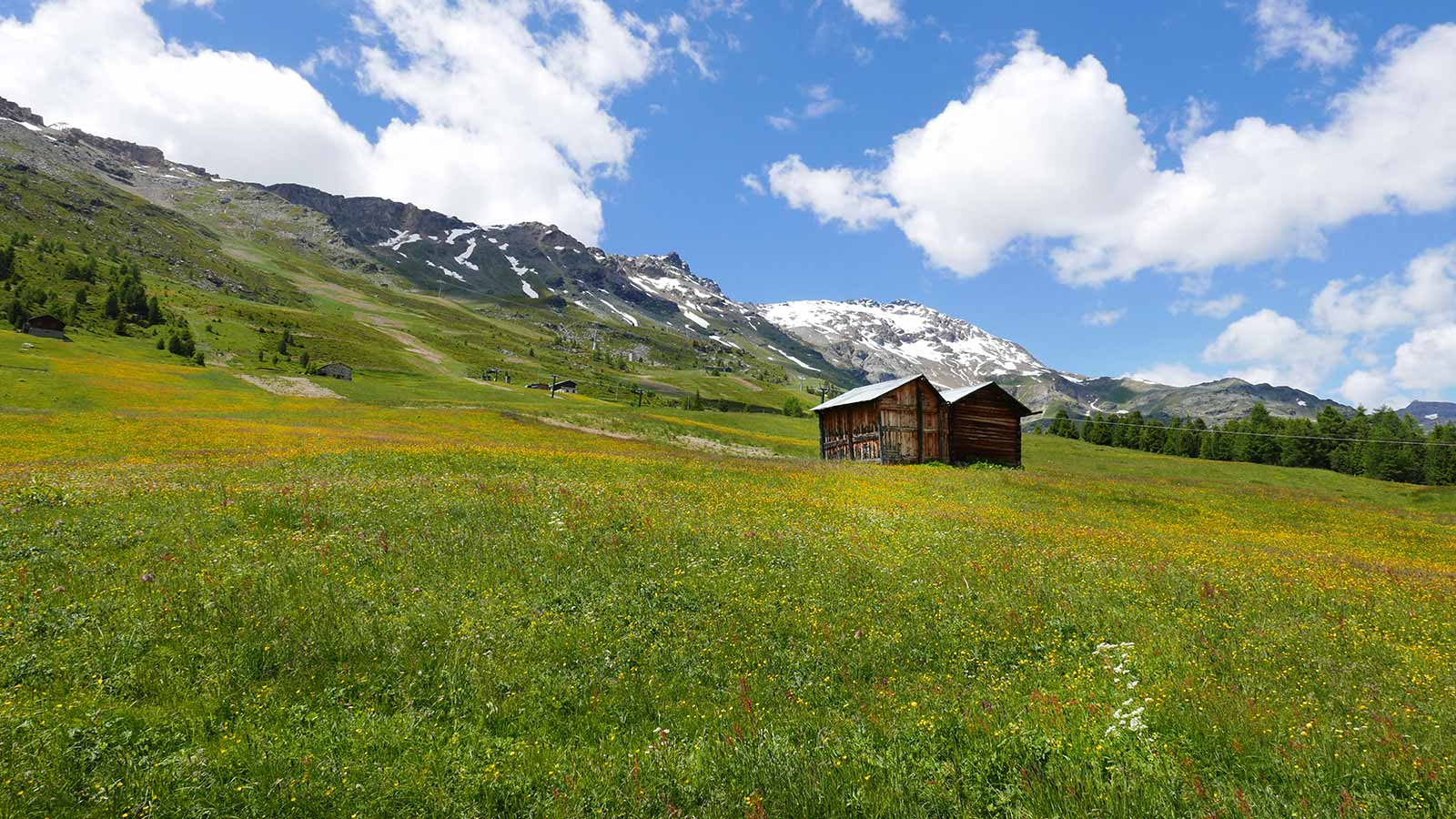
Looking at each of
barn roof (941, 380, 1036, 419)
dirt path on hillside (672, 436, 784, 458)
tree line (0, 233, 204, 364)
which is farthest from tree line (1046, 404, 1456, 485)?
tree line (0, 233, 204, 364)

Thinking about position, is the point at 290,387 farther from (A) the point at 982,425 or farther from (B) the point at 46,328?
(A) the point at 982,425

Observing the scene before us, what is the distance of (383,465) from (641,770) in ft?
74.8

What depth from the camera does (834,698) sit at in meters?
8.22

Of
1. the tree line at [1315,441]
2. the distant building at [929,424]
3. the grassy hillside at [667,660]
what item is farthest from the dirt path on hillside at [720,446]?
the tree line at [1315,441]

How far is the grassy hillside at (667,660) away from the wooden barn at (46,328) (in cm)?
14106

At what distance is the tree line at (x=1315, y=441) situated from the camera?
9725 cm

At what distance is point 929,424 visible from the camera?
51125 millimetres

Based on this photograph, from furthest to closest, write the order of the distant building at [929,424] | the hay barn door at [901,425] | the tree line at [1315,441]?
the tree line at [1315,441], the distant building at [929,424], the hay barn door at [901,425]

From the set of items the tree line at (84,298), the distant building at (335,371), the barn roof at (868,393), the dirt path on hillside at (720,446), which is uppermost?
the tree line at (84,298)

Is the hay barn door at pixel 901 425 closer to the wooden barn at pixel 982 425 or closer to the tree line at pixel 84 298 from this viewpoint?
the wooden barn at pixel 982 425

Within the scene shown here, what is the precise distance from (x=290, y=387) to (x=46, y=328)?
3032 inches

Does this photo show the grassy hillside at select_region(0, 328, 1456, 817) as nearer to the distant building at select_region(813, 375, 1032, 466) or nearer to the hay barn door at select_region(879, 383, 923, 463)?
the hay barn door at select_region(879, 383, 923, 463)

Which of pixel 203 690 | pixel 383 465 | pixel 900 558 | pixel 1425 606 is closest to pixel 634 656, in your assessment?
pixel 203 690

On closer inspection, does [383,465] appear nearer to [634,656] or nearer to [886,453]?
[634,656]
